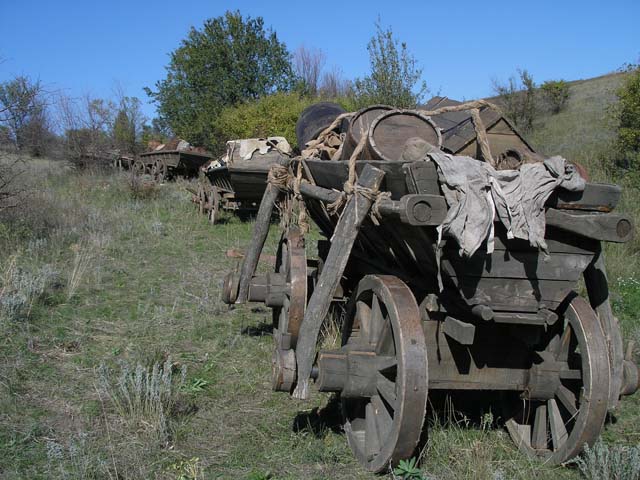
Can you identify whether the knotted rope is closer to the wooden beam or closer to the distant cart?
the wooden beam

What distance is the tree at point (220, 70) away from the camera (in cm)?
2414

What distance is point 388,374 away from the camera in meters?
2.90

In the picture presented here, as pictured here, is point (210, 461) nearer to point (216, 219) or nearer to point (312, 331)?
point (312, 331)

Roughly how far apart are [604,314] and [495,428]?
1025mm

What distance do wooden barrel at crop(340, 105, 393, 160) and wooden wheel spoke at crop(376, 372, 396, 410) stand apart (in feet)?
4.95

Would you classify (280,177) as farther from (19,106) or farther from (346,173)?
(19,106)

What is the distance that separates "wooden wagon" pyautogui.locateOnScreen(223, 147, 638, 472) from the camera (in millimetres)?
2553

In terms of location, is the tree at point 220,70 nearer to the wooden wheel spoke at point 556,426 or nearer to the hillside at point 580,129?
the hillside at point 580,129

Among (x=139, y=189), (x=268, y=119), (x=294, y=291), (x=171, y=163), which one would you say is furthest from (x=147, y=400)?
(x=171, y=163)

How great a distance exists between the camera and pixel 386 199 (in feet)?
9.15

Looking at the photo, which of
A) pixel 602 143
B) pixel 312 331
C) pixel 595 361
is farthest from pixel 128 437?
pixel 602 143

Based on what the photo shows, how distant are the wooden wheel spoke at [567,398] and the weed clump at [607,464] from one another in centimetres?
19

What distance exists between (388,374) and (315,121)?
3.19m

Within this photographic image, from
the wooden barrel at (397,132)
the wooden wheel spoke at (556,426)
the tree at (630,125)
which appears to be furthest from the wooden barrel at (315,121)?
the tree at (630,125)
